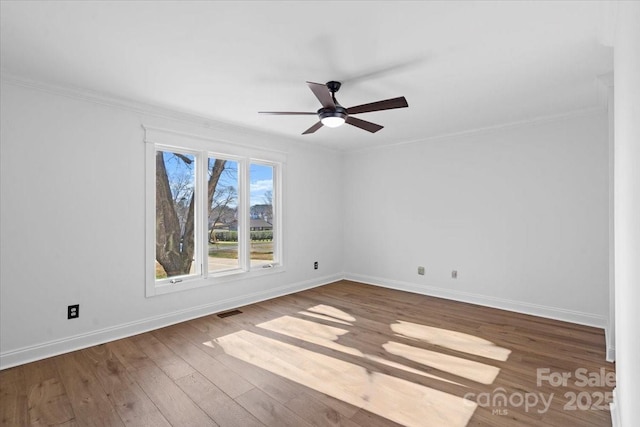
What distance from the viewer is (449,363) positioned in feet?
8.80

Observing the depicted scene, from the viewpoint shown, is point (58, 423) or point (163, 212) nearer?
point (58, 423)

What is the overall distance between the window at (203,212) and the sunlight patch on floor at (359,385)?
122 centimetres

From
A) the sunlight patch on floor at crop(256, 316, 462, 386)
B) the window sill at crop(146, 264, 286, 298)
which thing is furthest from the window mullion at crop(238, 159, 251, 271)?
the sunlight patch on floor at crop(256, 316, 462, 386)

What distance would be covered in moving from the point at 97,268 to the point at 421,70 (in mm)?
3530

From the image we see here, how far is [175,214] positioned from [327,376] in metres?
2.60

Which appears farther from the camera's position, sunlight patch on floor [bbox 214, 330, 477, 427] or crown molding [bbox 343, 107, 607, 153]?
crown molding [bbox 343, 107, 607, 153]

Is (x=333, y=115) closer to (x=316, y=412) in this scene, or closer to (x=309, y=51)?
(x=309, y=51)

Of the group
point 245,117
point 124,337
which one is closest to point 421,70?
point 245,117

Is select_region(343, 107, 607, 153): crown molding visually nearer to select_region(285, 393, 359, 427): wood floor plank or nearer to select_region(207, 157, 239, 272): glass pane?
select_region(207, 157, 239, 272): glass pane

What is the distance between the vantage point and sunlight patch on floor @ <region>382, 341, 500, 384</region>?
2486 millimetres

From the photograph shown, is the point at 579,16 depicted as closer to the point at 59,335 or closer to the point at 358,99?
the point at 358,99

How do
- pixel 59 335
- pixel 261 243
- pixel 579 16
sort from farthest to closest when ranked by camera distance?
1. pixel 261 243
2. pixel 59 335
3. pixel 579 16

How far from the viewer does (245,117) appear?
385cm

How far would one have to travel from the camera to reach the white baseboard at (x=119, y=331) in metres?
2.70
